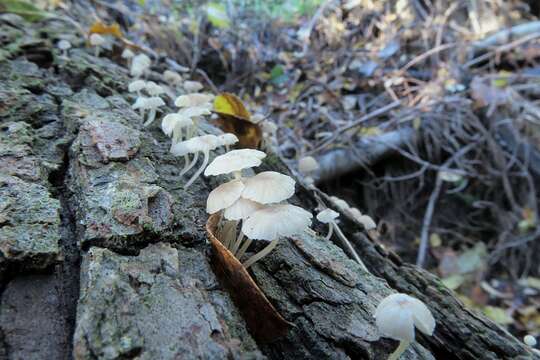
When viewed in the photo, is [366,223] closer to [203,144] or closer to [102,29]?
[203,144]

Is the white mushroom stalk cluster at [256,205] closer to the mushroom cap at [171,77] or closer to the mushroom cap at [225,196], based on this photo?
the mushroom cap at [225,196]

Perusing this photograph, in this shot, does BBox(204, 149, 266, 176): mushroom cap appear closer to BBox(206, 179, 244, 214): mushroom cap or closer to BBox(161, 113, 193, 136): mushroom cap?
BBox(206, 179, 244, 214): mushroom cap

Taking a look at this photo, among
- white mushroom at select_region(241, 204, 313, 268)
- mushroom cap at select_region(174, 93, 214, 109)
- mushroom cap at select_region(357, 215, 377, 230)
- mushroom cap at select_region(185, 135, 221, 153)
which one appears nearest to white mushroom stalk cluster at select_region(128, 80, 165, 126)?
mushroom cap at select_region(174, 93, 214, 109)

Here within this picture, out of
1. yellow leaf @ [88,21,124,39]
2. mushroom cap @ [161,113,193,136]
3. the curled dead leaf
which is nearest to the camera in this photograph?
the curled dead leaf

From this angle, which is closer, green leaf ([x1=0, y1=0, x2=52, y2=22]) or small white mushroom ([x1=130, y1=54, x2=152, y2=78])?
small white mushroom ([x1=130, y1=54, x2=152, y2=78])

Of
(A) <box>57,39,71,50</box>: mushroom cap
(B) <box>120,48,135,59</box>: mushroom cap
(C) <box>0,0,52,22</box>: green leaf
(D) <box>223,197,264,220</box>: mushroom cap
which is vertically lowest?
(C) <box>0,0,52,22</box>: green leaf

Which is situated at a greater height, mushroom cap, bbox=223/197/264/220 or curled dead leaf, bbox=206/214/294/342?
mushroom cap, bbox=223/197/264/220
